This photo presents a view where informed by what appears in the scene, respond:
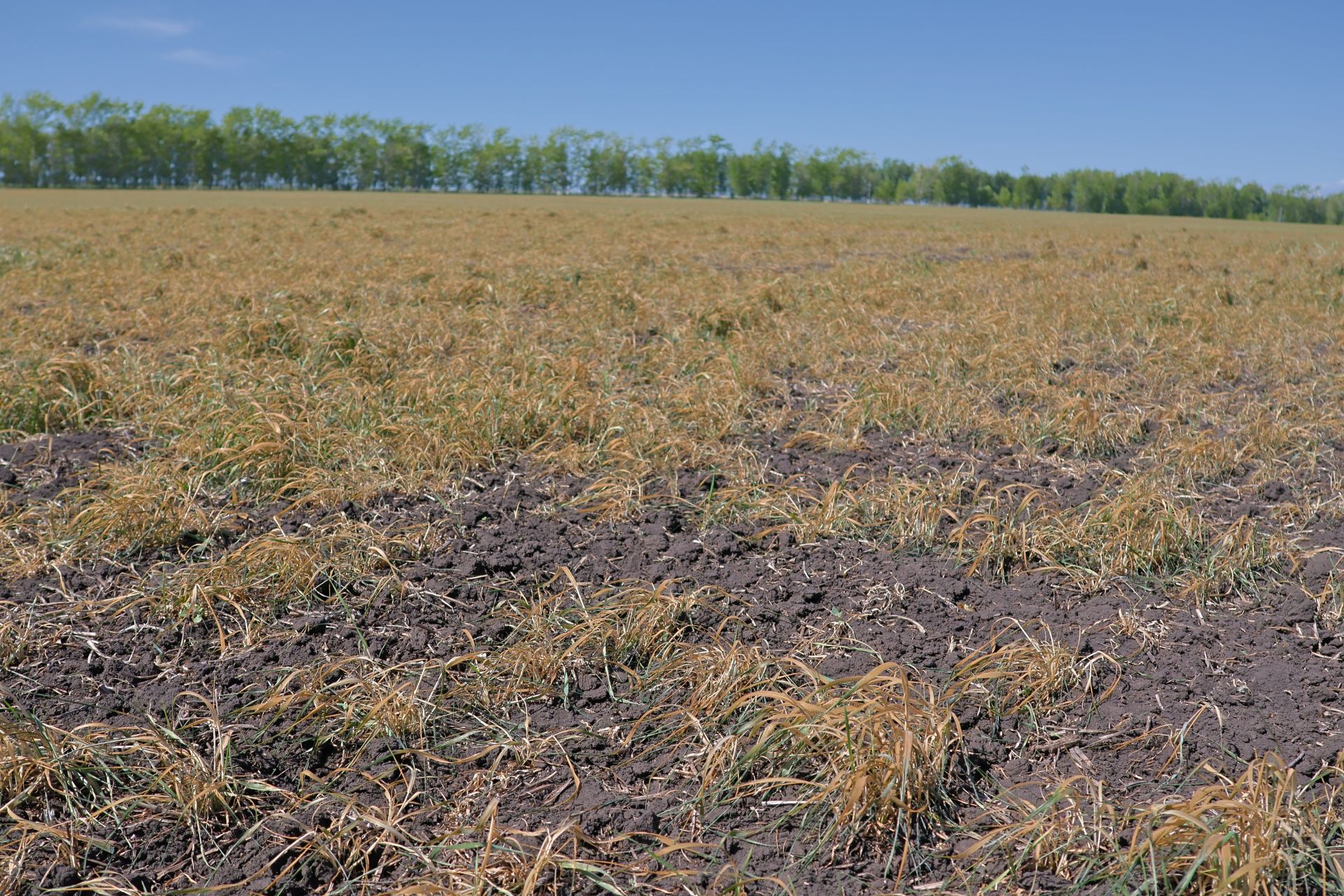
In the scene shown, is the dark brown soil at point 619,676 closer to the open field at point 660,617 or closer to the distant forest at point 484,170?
the open field at point 660,617

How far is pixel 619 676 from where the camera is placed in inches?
104

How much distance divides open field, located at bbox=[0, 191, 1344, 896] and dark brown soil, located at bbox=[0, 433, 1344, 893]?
0.04 feet

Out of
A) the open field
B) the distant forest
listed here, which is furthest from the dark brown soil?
the distant forest

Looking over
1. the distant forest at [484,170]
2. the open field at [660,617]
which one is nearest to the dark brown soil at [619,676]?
the open field at [660,617]

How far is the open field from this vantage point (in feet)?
6.43

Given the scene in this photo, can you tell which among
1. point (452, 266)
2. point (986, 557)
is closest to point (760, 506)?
point (986, 557)

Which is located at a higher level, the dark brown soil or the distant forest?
the distant forest

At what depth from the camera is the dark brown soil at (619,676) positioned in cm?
202

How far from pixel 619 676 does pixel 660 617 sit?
26 cm

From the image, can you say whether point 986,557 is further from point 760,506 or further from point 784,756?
point 784,756

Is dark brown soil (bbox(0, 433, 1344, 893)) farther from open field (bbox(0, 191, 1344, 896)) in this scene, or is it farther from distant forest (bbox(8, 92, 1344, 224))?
distant forest (bbox(8, 92, 1344, 224))

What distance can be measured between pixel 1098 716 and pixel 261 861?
216 cm

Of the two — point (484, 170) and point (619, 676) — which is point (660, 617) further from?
point (484, 170)

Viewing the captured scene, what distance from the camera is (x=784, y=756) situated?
86.9 inches
